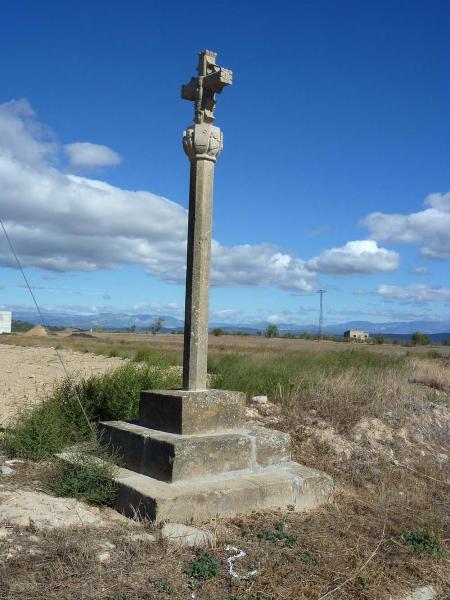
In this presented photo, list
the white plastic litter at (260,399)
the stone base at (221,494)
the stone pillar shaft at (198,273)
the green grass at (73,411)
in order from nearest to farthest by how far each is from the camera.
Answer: the stone base at (221,494)
the stone pillar shaft at (198,273)
the green grass at (73,411)
the white plastic litter at (260,399)

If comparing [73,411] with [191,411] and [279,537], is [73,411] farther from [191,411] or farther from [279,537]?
[279,537]

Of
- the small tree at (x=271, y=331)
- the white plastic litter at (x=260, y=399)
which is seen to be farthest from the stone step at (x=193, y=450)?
the small tree at (x=271, y=331)

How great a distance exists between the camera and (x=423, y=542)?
15.4ft

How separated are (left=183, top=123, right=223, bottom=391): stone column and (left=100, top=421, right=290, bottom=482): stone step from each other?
0.70 m

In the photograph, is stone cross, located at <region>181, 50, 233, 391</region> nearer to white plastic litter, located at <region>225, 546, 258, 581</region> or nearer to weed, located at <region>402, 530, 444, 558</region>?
white plastic litter, located at <region>225, 546, 258, 581</region>

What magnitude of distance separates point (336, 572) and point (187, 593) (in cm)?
106

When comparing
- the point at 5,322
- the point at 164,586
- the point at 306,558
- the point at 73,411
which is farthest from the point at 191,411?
the point at 5,322

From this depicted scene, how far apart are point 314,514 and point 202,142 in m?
3.83

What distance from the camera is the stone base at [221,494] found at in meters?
4.96

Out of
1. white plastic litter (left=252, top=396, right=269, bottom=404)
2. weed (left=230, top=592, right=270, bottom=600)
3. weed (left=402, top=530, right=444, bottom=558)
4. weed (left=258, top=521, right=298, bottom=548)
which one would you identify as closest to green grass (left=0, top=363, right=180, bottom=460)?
white plastic litter (left=252, top=396, right=269, bottom=404)

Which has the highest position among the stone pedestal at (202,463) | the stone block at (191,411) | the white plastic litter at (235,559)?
the stone block at (191,411)

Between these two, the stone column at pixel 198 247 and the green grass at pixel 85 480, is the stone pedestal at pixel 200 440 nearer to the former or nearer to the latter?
the stone column at pixel 198 247

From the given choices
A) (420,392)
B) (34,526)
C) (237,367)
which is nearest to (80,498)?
(34,526)

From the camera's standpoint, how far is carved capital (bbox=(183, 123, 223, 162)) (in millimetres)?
6316
